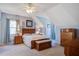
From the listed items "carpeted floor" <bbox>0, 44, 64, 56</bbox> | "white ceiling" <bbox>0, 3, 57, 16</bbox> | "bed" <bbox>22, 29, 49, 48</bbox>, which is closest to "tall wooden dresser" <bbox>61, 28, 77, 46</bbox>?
"carpeted floor" <bbox>0, 44, 64, 56</bbox>

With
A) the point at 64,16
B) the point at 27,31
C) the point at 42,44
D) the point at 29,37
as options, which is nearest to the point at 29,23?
the point at 27,31

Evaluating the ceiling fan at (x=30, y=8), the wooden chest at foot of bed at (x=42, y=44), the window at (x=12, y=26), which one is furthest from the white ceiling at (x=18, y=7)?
the wooden chest at foot of bed at (x=42, y=44)

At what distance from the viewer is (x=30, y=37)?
243cm

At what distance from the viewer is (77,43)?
7.54ft

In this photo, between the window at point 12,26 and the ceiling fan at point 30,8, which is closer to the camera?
the ceiling fan at point 30,8

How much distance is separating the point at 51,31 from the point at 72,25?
1.37 feet

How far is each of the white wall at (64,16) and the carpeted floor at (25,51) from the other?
25 centimetres

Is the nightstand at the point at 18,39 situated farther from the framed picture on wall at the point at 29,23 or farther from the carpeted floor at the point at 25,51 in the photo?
the framed picture on wall at the point at 29,23

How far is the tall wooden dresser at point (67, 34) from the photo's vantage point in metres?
2.33

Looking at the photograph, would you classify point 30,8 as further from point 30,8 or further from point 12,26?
point 12,26

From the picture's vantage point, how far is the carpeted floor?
233 centimetres

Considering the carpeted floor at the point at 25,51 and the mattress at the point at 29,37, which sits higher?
the mattress at the point at 29,37

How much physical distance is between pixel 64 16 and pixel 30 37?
785 mm

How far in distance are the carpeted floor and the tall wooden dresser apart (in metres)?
0.18
